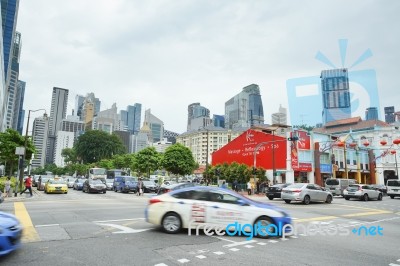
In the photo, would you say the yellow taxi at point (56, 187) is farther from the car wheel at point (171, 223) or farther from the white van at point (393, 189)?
the white van at point (393, 189)

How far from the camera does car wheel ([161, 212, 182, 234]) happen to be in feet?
28.7

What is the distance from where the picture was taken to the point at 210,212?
864 centimetres

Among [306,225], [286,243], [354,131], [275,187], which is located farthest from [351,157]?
[286,243]

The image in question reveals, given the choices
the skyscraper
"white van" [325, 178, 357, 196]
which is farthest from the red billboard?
the skyscraper

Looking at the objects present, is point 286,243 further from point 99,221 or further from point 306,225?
point 99,221

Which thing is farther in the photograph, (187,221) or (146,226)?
(146,226)

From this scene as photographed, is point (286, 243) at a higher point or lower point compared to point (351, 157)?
lower

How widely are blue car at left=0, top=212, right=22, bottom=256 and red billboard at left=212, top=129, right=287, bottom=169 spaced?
120ft

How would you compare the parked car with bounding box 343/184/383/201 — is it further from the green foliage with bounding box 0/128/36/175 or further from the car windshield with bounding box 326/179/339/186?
the green foliage with bounding box 0/128/36/175

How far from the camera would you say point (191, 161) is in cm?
5734

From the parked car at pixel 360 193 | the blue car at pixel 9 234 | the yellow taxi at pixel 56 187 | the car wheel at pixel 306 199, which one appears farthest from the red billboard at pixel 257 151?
the blue car at pixel 9 234

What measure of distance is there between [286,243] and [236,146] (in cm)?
4706

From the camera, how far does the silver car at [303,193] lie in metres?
20.3

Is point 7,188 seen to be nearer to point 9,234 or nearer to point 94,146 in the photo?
point 9,234
